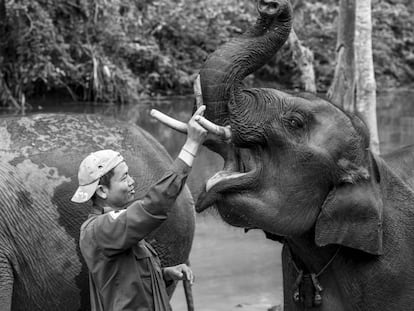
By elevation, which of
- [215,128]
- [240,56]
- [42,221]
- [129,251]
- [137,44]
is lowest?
[137,44]

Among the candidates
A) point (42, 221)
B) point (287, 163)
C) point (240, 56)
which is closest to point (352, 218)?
point (287, 163)

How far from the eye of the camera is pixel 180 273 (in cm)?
344

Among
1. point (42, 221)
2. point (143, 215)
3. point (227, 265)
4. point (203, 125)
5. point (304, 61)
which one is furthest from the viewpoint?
point (304, 61)

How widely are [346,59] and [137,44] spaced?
10.0m

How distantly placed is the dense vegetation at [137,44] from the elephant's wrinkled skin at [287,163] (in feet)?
40.8

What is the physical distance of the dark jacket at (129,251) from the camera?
314cm

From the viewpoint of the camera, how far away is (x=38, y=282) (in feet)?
14.4

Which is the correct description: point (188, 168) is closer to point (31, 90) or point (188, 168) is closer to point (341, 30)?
point (341, 30)

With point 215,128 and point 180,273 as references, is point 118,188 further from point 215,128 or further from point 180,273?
point 215,128

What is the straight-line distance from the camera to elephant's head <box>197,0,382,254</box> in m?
3.12

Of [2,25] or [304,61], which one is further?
[304,61]

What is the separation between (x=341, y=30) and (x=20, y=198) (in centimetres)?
594

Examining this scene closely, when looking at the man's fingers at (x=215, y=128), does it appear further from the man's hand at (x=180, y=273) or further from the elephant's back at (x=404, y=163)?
the elephant's back at (x=404, y=163)

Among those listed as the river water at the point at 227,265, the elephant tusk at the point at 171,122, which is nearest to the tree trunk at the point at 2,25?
the river water at the point at 227,265
